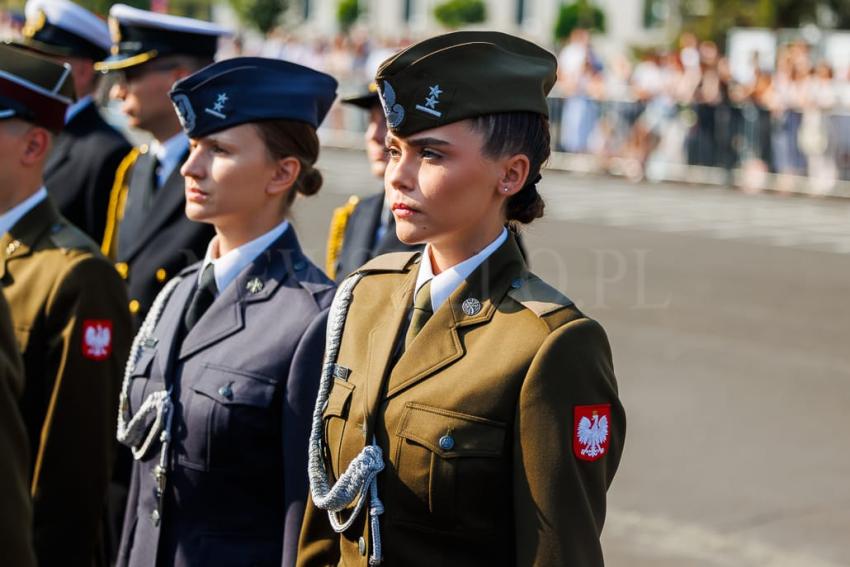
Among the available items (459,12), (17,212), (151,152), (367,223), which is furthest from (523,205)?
(459,12)

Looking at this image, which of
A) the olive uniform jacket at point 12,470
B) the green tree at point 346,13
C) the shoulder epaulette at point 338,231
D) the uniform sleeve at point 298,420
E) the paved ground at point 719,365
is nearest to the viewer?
the olive uniform jacket at point 12,470

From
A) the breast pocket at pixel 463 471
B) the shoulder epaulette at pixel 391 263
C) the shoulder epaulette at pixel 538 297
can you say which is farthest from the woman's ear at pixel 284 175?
the breast pocket at pixel 463 471

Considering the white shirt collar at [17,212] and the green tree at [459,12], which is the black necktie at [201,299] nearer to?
the white shirt collar at [17,212]

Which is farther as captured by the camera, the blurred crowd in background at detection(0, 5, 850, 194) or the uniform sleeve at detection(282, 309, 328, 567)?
the blurred crowd in background at detection(0, 5, 850, 194)

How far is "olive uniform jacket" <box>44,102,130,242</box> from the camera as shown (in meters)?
5.59

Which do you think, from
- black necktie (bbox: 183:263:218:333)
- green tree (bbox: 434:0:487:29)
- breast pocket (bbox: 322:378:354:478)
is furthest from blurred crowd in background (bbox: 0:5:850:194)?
green tree (bbox: 434:0:487:29)

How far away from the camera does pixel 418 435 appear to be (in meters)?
2.74

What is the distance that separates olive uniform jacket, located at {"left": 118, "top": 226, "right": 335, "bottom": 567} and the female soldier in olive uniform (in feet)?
0.84

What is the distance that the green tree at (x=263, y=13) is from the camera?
4922 cm

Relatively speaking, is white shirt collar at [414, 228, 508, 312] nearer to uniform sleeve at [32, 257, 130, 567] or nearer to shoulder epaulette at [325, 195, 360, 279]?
uniform sleeve at [32, 257, 130, 567]

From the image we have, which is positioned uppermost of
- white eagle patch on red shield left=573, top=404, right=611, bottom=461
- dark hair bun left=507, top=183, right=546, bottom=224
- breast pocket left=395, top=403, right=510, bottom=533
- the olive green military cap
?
the olive green military cap

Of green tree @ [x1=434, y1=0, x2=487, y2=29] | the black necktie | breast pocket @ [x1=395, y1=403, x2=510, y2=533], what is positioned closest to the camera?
breast pocket @ [x1=395, y1=403, x2=510, y2=533]

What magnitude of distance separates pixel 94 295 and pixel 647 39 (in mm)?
67208

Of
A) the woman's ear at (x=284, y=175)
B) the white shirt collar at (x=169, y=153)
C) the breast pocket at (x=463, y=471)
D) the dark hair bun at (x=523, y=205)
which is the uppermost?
the dark hair bun at (x=523, y=205)
